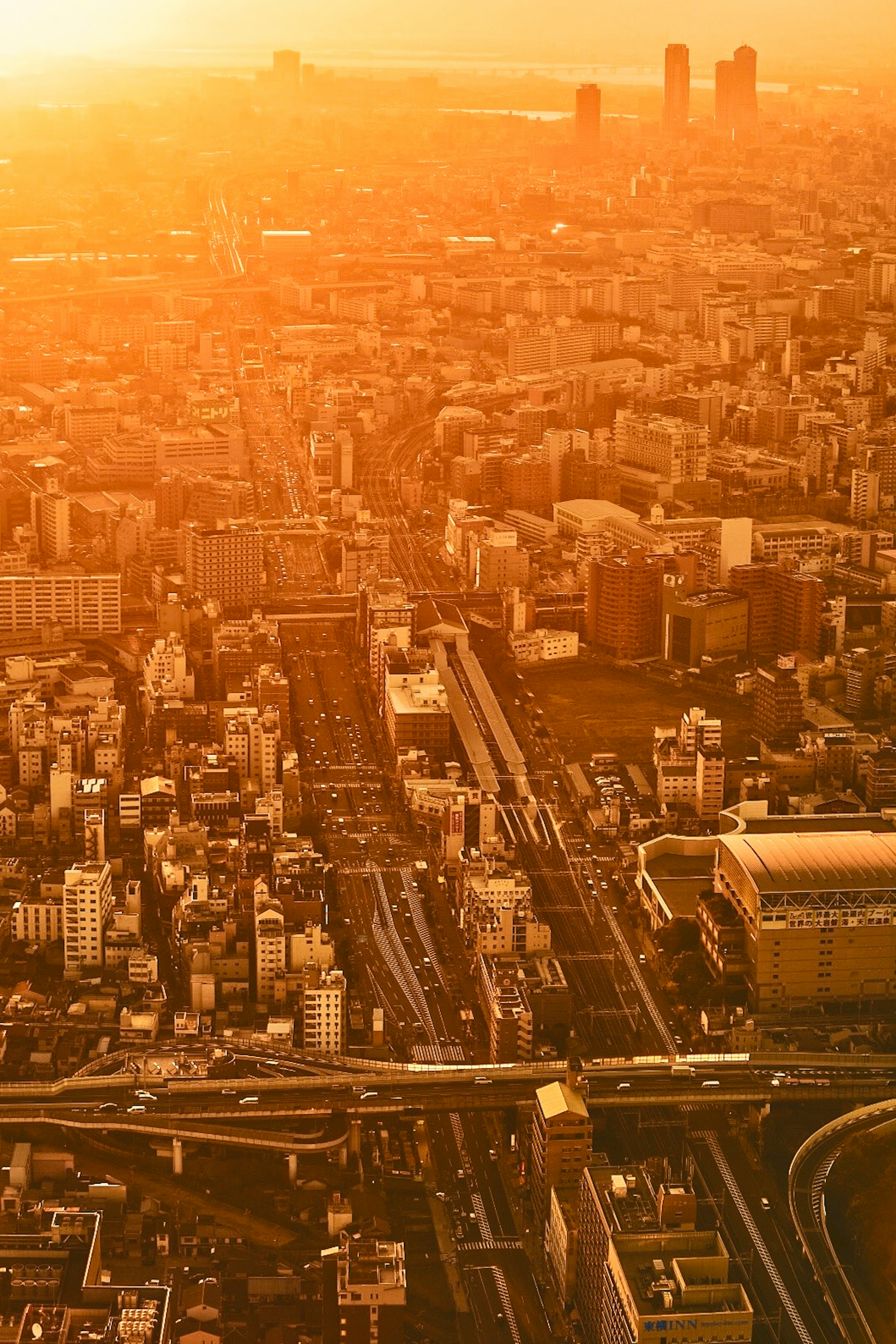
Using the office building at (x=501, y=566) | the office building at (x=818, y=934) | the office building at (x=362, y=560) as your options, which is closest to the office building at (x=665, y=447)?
the office building at (x=501, y=566)

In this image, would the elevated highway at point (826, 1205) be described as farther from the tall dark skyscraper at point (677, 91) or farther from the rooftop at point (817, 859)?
the tall dark skyscraper at point (677, 91)

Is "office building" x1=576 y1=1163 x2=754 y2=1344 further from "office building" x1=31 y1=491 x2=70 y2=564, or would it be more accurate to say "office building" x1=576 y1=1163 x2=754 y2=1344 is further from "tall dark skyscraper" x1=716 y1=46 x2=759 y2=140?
"tall dark skyscraper" x1=716 y1=46 x2=759 y2=140

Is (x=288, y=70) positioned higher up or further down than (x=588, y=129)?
higher up

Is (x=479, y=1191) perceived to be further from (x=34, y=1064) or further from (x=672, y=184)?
(x=672, y=184)

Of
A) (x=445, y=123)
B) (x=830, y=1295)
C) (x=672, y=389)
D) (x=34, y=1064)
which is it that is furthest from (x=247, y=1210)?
(x=445, y=123)

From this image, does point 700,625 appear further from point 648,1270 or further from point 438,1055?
point 648,1270

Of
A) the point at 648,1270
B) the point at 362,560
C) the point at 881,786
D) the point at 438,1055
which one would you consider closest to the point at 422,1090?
the point at 438,1055
